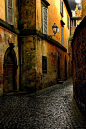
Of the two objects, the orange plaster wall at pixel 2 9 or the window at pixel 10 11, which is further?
the window at pixel 10 11

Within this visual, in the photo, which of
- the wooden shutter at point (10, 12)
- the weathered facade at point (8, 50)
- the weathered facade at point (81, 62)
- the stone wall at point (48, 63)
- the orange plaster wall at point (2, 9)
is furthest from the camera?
the stone wall at point (48, 63)

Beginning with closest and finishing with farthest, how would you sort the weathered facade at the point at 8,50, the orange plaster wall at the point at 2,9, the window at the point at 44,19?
the orange plaster wall at the point at 2,9 → the weathered facade at the point at 8,50 → the window at the point at 44,19

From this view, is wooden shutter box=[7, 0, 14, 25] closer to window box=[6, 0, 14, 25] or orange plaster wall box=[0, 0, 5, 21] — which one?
window box=[6, 0, 14, 25]

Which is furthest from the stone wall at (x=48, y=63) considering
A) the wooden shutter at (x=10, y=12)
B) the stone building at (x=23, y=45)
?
the wooden shutter at (x=10, y=12)

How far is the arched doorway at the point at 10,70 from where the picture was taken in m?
10.4

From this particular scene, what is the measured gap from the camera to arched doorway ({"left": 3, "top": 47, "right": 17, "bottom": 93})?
34.1ft

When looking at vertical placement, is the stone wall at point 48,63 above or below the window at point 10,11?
below

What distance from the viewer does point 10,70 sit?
36.9 ft

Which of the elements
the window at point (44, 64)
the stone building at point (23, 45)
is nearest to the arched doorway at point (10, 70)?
the stone building at point (23, 45)

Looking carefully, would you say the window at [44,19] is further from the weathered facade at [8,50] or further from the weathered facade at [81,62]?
the weathered facade at [81,62]

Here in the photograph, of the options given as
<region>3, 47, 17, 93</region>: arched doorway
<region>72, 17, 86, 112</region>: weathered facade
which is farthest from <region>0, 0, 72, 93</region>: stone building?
<region>72, 17, 86, 112</region>: weathered facade

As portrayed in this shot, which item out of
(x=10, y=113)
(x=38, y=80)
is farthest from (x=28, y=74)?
(x=10, y=113)

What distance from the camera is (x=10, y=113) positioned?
5.71 m

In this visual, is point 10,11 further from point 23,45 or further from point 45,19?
point 45,19
